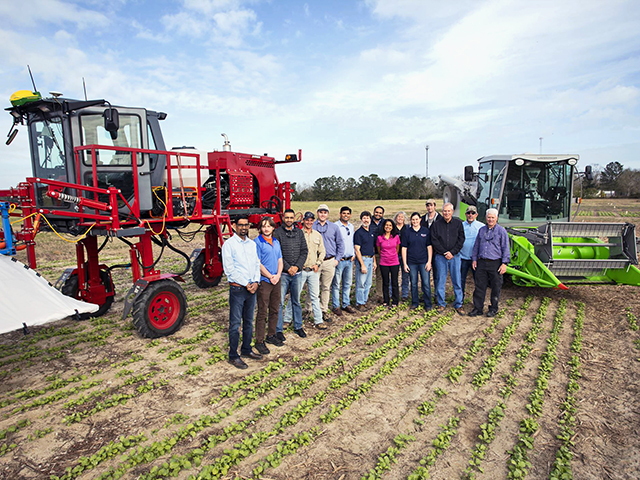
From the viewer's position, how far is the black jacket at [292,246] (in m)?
6.07

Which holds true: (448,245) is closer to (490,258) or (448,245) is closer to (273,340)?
(490,258)

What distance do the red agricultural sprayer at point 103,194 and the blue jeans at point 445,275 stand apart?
4.25 m

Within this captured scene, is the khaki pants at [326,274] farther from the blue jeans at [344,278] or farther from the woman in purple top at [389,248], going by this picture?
the woman in purple top at [389,248]

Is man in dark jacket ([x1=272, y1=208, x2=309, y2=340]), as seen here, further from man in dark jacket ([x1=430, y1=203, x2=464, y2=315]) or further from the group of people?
man in dark jacket ([x1=430, y1=203, x2=464, y2=315])

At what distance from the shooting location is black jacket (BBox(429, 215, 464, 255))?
7.40m

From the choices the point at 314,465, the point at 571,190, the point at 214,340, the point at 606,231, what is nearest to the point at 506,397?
the point at 314,465

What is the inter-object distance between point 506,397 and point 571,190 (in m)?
7.13

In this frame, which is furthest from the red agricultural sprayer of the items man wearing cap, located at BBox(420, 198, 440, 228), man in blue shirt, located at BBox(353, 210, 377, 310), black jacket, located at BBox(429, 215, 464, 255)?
black jacket, located at BBox(429, 215, 464, 255)

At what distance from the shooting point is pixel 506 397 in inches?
179

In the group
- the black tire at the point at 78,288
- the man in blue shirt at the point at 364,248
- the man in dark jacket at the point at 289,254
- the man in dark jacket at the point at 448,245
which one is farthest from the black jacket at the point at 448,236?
the black tire at the point at 78,288

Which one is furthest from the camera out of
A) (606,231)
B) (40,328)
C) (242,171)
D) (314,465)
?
(242,171)

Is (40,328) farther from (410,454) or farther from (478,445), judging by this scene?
(478,445)

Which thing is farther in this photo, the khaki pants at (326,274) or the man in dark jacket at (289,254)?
the khaki pants at (326,274)

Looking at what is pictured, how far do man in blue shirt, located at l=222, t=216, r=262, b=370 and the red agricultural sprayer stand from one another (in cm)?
174
